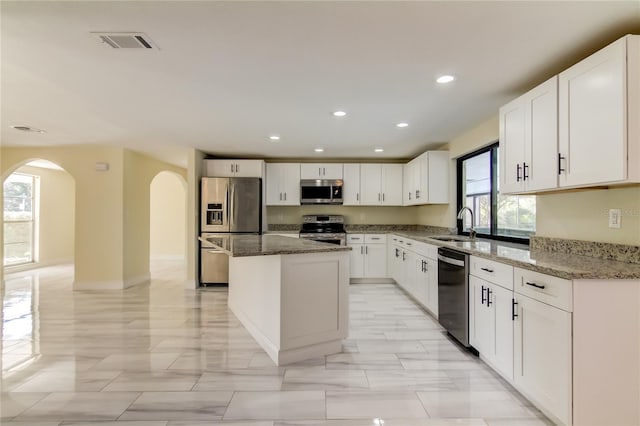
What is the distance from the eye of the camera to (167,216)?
9.16 meters

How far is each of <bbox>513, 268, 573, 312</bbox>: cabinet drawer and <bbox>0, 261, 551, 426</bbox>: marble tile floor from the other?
2.36 feet

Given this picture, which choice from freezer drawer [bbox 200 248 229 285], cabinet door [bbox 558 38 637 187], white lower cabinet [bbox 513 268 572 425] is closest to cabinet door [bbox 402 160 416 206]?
freezer drawer [bbox 200 248 229 285]

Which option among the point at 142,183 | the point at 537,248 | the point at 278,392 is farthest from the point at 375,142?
the point at 142,183

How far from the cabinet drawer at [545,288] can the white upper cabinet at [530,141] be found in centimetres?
70

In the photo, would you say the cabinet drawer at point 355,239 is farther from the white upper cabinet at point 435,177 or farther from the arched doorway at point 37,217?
the arched doorway at point 37,217

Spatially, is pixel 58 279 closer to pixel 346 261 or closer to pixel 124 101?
pixel 124 101

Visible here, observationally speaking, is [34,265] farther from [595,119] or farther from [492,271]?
[595,119]

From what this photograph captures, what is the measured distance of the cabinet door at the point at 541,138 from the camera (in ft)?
7.45

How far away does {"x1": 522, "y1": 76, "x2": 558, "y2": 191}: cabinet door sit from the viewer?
227cm

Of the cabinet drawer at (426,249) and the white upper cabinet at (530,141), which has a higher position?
the white upper cabinet at (530,141)

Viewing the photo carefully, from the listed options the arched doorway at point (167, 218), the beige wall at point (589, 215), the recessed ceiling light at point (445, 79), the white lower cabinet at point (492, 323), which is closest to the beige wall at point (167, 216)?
the arched doorway at point (167, 218)

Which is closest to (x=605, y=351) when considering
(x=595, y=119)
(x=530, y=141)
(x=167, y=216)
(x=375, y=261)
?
(x=595, y=119)

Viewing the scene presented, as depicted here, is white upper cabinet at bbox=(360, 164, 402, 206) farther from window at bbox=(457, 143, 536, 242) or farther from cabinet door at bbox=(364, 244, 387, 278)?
window at bbox=(457, 143, 536, 242)

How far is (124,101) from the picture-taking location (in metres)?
3.20
